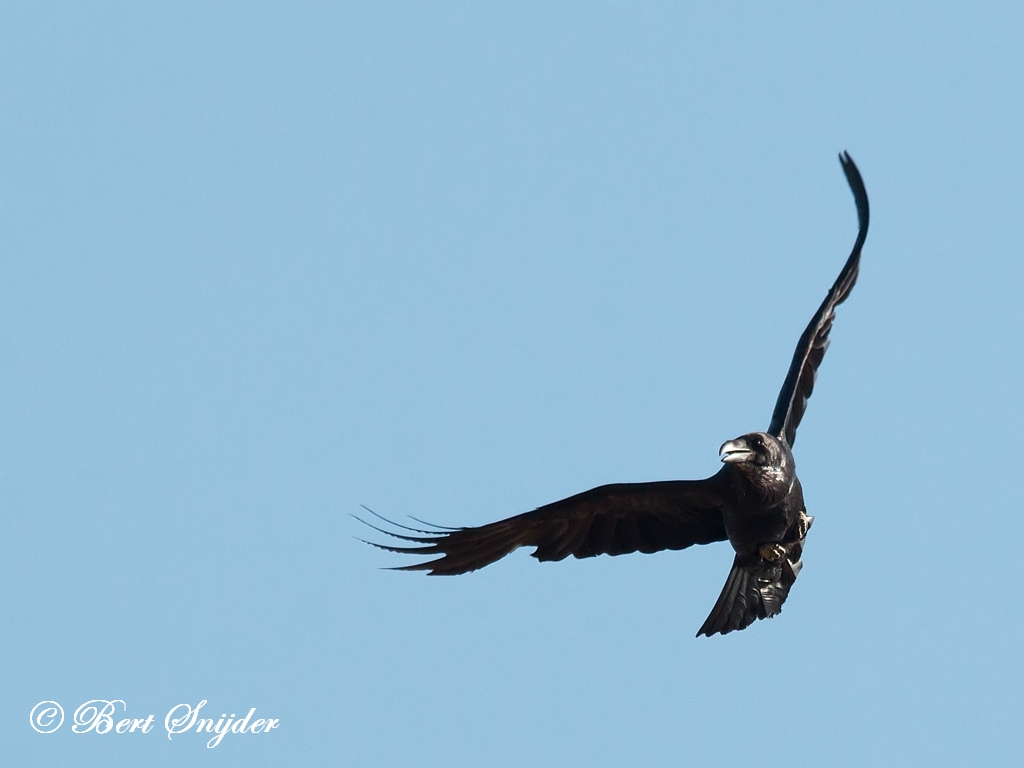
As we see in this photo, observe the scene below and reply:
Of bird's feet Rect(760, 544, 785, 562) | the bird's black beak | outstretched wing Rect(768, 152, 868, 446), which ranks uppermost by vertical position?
outstretched wing Rect(768, 152, 868, 446)

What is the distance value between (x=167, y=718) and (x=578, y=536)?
361cm

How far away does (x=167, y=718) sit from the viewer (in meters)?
12.6

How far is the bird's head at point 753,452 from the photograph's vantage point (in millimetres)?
11125

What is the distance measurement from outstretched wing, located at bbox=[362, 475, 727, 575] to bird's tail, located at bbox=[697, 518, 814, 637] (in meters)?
0.44

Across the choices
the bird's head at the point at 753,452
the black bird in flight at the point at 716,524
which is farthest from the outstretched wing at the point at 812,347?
the bird's head at the point at 753,452

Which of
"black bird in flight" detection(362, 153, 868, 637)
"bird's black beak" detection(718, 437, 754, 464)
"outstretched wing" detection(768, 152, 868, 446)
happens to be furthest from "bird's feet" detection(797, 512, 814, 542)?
"bird's black beak" detection(718, 437, 754, 464)

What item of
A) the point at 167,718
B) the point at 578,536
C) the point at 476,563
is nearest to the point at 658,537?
the point at 578,536

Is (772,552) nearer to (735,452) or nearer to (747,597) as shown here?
(747,597)

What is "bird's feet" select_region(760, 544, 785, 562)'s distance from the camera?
11.8m

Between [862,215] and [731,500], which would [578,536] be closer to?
[731,500]

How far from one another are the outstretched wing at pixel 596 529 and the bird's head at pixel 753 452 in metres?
0.63

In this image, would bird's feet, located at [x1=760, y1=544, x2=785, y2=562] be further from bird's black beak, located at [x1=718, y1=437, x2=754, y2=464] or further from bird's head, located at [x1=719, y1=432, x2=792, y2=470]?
bird's black beak, located at [x1=718, y1=437, x2=754, y2=464]

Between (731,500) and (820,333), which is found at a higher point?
(820,333)

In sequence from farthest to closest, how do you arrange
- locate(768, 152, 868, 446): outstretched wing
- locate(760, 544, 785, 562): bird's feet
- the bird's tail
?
locate(768, 152, 868, 446): outstretched wing < the bird's tail < locate(760, 544, 785, 562): bird's feet
